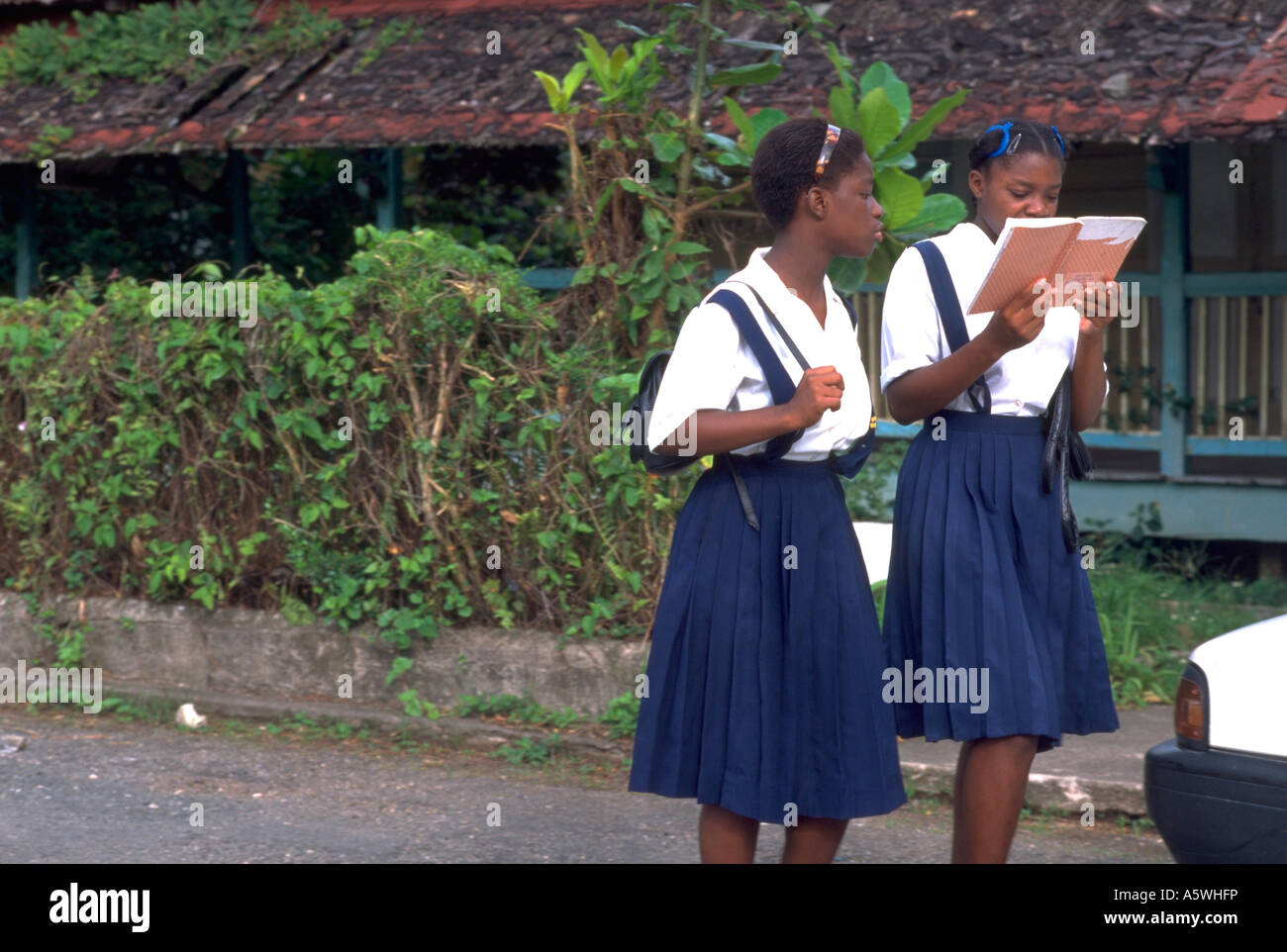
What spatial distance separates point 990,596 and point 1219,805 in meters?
0.72

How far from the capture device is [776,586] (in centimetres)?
305

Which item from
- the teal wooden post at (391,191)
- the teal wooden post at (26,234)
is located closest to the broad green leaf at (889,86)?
the teal wooden post at (391,191)

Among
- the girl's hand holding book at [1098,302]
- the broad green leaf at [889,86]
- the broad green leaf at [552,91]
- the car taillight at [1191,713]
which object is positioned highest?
the broad green leaf at [552,91]

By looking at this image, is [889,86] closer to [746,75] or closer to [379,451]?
[746,75]

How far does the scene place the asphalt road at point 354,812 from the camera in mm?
4629

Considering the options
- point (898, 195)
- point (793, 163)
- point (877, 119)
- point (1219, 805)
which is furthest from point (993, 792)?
point (877, 119)

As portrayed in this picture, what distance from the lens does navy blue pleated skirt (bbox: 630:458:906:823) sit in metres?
3.03

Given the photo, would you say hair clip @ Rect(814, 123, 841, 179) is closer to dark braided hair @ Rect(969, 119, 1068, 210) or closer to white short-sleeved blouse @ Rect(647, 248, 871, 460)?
Answer: white short-sleeved blouse @ Rect(647, 248, 871, 460)

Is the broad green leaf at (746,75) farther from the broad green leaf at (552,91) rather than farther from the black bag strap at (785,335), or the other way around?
the black bag strap at (785,335)

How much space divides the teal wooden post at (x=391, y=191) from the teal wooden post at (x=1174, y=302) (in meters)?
4.87

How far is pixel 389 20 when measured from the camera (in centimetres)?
1010

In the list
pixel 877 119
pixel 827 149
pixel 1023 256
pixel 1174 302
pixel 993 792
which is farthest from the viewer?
pixel 1174 302

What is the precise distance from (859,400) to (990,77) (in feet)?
17.0

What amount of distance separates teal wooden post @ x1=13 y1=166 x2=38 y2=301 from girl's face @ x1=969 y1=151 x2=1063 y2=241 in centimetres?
947
